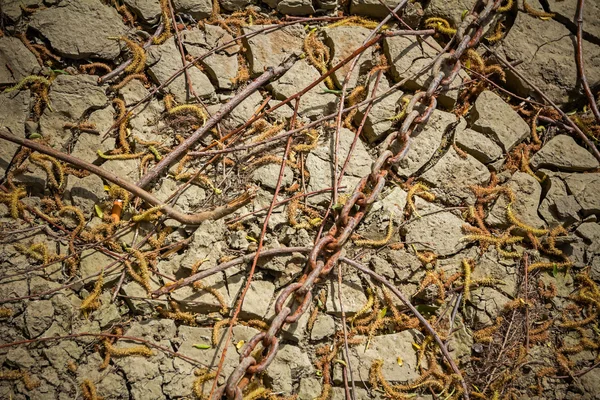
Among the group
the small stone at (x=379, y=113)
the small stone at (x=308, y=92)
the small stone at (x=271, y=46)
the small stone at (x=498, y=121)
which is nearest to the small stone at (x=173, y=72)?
the small stone at (x=271, y=46)

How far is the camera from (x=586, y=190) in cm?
274

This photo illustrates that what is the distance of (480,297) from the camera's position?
8.09 feet


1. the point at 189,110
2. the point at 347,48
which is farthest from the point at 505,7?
the point at 189,110

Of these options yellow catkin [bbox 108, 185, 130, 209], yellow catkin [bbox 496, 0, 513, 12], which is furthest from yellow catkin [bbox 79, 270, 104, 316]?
yellow catkin [bbox 496, 0, 513, 12]

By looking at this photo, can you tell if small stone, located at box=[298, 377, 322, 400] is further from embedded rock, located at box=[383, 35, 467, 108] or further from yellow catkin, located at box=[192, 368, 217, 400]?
embedded rock, located at box=[383, 35, 467, 108]

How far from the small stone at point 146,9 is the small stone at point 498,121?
230cm

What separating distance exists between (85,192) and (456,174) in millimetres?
2310

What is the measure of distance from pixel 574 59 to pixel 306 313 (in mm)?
2654

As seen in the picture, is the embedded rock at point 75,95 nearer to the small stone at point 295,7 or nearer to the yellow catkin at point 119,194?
the yellow catkin at point 119,194

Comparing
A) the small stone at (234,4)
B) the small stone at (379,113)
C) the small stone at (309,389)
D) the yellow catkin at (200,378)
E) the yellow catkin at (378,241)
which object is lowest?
the small stone at (309,389)

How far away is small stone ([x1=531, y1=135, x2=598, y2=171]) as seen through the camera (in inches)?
111

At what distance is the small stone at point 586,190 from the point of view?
2705 millimetres

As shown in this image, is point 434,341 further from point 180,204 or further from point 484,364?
point 180,204

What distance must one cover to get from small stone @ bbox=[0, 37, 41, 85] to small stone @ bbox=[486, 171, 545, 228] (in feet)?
9.97
